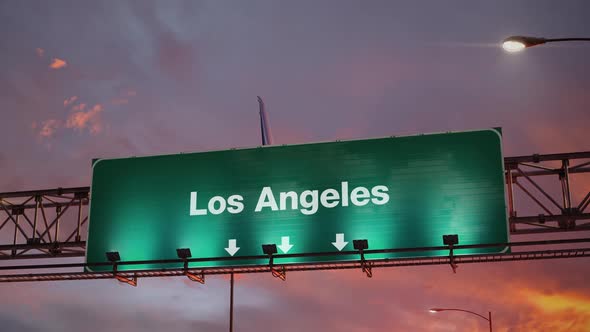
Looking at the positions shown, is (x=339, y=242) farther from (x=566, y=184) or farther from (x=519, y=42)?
(x=519, y=42)

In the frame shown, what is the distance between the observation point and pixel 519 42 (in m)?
13.7

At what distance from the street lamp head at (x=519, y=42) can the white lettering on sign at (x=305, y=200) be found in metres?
5.15

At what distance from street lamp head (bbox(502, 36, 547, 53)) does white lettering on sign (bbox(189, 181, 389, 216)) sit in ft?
16.9

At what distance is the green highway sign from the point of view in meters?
17.6

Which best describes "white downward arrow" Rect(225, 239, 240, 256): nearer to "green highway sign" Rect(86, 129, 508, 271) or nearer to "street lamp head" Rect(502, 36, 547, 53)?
"green highway sign" Rect(86, 129, 508, 271)

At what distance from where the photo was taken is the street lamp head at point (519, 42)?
1362 centimetres

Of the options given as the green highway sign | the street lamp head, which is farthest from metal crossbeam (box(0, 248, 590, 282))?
the street lamp head

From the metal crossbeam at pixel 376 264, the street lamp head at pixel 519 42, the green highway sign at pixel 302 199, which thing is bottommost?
the metal crossbeam at pixel 376 264

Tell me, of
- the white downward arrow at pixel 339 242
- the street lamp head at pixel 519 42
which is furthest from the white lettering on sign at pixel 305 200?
the street lamp head at pixel 519 42

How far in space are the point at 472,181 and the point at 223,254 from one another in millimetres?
5698

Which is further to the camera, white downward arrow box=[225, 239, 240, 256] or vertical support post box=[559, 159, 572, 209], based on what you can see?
white downward arrow box=[225, 239, 240, 256]

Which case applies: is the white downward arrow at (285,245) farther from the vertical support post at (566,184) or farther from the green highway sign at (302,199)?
the vertical support post at (566,184)

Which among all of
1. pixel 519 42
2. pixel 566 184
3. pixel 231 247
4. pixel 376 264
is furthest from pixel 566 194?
pixel 231 247

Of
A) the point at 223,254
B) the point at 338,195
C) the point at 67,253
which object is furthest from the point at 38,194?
the point at 338,195
